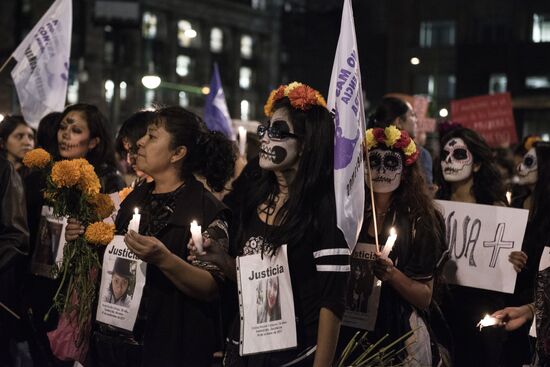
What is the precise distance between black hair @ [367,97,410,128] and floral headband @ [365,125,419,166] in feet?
7.52

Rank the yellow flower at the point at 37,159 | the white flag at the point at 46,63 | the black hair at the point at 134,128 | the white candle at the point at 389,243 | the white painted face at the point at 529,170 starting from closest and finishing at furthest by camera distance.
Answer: the white candle at the point at 389,243, the yellow flower at the point at 37,159, the black hair at the point at 134,128, the white painted face at the point at 529,170, the white flag at the point at 46,63

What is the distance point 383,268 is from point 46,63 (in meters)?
4.57

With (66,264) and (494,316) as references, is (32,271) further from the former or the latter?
(494,316)

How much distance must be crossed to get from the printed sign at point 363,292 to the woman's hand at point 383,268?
0.89 ft

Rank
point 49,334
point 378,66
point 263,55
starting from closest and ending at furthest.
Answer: point 49,334, point 378,66, point 263,55

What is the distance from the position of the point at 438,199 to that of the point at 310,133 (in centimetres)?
287

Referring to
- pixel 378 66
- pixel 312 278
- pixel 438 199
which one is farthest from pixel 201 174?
pixel 378 66

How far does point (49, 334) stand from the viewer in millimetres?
5781

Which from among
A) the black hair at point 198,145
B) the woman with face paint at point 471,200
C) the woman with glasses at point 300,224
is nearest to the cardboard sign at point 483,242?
the woman with face paint at point 471,200

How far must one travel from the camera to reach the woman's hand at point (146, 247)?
436cm

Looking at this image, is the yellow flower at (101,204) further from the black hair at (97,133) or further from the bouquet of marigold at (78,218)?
the black hair at (97,133)

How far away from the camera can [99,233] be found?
483 centimetres

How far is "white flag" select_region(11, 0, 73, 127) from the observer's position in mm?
8312

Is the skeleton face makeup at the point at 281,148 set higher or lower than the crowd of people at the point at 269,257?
higher
